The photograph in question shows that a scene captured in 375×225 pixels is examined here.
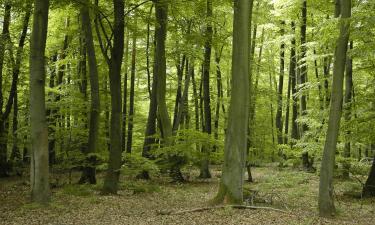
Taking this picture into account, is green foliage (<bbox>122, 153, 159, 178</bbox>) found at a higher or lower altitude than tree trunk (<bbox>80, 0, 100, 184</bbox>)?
lower

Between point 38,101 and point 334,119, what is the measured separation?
7500mm

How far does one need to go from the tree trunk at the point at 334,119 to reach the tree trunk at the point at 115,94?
641 cm

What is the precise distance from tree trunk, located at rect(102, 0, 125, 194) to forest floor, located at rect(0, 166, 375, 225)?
0.70 metres

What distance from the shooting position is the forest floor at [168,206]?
356 inches

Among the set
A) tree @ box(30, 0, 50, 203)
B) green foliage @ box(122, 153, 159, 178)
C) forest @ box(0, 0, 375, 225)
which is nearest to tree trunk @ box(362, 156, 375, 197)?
forest @ box(0, 0, 375, 225)

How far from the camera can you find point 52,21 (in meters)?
20.8

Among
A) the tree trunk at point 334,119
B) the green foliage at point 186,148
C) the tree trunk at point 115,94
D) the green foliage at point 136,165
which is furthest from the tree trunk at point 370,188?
the tree trunk at point 115,94

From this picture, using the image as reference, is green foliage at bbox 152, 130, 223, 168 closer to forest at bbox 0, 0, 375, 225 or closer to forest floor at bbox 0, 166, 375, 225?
forest at bbox 0, 0, 375, 225

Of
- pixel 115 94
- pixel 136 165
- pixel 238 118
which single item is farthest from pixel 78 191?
pixel 238 118

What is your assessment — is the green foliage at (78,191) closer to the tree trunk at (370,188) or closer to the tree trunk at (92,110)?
the tree trunk at (92,110)

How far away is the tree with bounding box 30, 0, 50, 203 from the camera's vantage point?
9.89 meters

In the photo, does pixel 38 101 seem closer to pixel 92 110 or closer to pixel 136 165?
pixel 92 110

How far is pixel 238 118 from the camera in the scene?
34.0 ft

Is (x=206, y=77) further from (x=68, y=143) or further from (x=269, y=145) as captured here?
(x=68, y=143)
